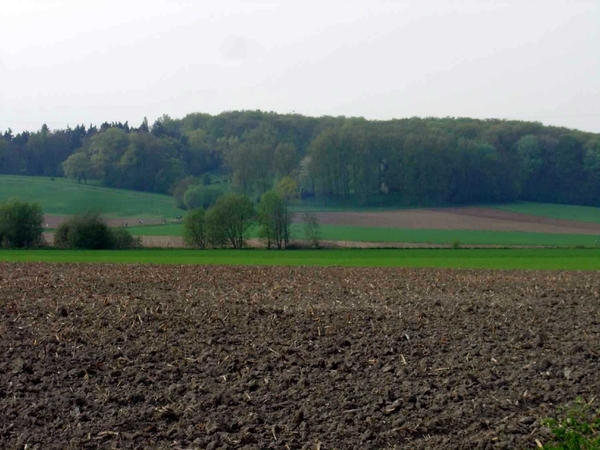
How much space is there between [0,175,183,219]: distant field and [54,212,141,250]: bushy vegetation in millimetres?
18379

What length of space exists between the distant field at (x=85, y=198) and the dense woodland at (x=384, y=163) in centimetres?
378

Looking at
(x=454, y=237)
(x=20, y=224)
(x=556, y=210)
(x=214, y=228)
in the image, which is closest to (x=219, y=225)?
(x=214, y=228)

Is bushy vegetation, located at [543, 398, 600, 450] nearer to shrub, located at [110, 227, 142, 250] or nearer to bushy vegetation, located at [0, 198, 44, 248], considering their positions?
→ shrub, located at [110, 227, 142, 250]

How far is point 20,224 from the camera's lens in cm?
6444

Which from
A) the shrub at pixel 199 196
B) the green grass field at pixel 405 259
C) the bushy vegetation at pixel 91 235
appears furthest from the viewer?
the shrub at pixel 199 196

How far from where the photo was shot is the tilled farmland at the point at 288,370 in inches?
417

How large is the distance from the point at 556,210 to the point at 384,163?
870 inches

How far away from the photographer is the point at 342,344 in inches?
582

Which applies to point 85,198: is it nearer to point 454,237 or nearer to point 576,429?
point 454,237

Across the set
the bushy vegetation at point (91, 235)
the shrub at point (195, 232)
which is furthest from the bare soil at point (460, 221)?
the bushy vegetation at point (91, 235)

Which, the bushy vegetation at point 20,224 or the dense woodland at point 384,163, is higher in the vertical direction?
the dense woodland at point 384,163

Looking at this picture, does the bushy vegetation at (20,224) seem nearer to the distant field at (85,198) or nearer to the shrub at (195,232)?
the shrub at (195,232)

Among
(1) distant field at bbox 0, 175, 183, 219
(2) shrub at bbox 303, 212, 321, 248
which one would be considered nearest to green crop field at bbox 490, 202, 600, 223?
(2) shrub at bbox 303, 212, 321, 248

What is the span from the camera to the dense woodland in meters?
94.1
